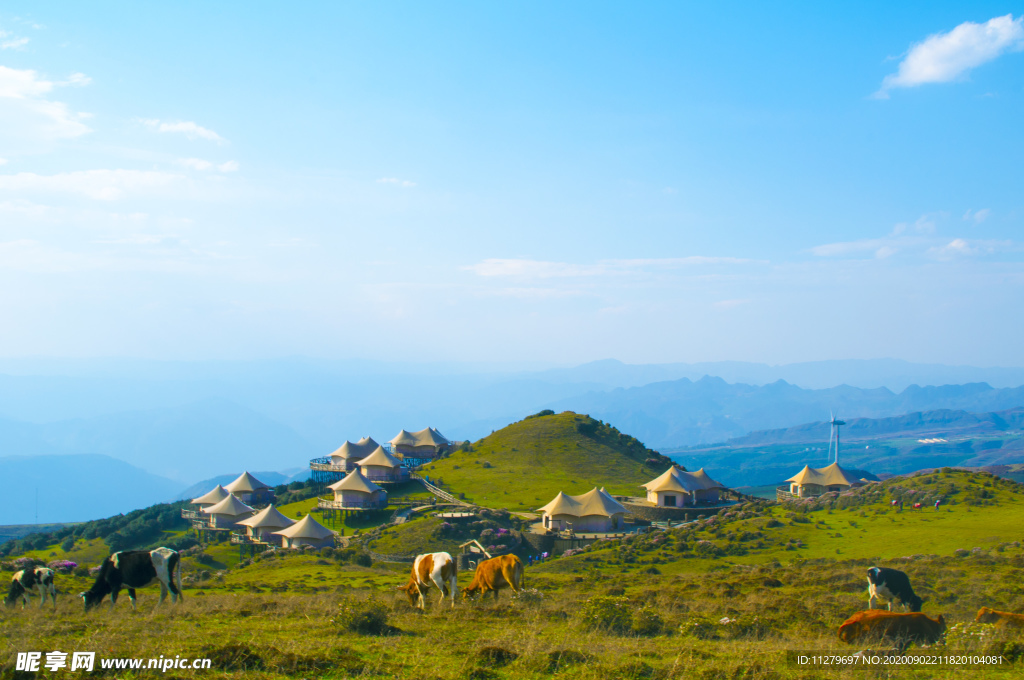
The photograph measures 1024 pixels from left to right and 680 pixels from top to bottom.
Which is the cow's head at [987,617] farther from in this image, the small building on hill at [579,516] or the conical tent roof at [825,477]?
the conical tent roof at [825,477]

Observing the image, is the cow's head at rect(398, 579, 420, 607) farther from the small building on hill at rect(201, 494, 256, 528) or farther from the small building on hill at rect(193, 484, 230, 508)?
the small building on hill at rect(193, 484, 230, 508)

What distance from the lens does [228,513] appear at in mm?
70438

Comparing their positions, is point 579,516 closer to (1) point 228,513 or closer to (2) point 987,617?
(1) point 228,513

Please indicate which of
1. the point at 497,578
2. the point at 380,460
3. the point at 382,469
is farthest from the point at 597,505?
the point at 497,578

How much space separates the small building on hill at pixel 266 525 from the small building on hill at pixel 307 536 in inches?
86.5

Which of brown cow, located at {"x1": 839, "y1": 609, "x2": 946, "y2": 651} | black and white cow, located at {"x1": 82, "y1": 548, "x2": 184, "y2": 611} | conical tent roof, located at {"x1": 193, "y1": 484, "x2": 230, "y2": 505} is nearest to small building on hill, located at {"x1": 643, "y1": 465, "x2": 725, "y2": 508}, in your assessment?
conical tent roof, located at {"x1": 193, "y1": 484, "x2": 230, "y2": 505}

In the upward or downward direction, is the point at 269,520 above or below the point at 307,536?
above

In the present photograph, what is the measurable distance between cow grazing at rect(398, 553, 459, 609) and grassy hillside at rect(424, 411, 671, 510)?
1938 inches

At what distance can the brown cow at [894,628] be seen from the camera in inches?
613

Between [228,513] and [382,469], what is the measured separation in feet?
60.1

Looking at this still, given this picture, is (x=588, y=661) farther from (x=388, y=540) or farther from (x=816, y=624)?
(x=388, y=540)

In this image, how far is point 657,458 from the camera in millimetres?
101875

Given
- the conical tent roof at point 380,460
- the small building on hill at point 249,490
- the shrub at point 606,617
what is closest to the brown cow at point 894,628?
the shrub at point 606,617

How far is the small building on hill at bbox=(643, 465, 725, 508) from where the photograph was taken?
72062 mm
